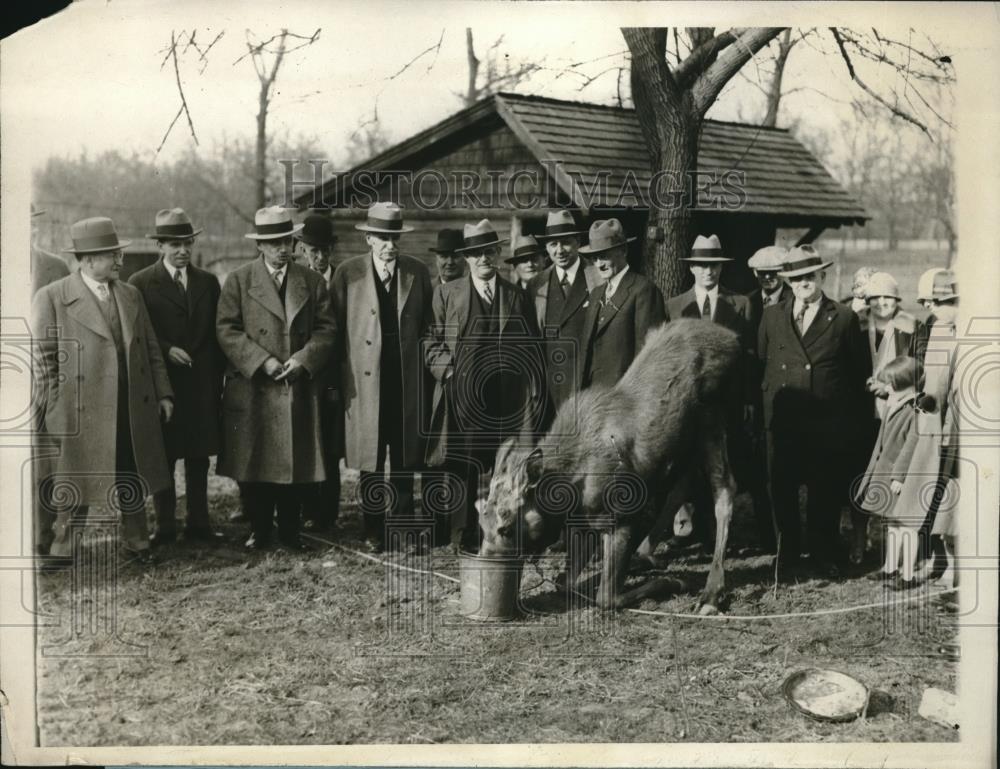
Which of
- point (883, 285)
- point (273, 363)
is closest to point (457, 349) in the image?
point (273, 363)

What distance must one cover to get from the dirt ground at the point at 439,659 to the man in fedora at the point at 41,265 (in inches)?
66.4

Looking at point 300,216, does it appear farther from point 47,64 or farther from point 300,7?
point 47,64

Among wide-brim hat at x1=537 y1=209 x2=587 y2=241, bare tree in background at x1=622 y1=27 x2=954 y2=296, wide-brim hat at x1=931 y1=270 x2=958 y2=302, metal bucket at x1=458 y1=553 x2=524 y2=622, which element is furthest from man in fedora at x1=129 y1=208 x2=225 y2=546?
wide-brim hat at x1=931 y1=270 x2=958 y2=302

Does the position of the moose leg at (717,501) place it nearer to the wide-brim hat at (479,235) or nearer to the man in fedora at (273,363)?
the wide-brim hat at (479,235)

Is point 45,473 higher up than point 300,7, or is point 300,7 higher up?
point 300,7

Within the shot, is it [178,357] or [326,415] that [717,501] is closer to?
[326,415]

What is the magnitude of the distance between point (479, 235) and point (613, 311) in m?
0.89

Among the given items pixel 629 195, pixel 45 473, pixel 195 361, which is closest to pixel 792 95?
pixel 629 195

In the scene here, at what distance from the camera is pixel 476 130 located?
21.0 ft

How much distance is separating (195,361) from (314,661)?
73.1 inches

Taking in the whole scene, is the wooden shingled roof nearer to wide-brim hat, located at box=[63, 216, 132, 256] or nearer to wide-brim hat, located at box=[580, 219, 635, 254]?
wide-brim hat, located at box=[580, 219, 635, 254]

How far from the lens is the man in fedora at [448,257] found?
6453 mm

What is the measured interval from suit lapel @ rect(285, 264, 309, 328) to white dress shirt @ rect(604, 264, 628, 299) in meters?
1.75

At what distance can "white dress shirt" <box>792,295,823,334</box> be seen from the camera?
6414mm
